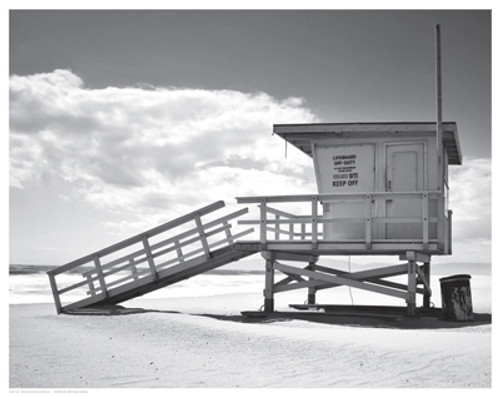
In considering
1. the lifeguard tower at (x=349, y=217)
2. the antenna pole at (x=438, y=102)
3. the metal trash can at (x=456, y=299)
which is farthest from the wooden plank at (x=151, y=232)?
the metal trash can at (x=456, y=299)

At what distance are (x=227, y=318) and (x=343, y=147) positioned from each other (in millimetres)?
4740

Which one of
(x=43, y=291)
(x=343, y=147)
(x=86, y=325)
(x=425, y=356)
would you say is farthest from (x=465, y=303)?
(x=43, y=291)

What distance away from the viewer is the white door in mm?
14859

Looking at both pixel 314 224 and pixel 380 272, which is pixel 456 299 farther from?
pixel 314 224

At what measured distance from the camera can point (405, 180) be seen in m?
14.9

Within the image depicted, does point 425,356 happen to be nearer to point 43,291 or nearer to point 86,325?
point 86,325

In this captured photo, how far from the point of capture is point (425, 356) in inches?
352

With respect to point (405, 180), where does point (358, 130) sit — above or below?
above

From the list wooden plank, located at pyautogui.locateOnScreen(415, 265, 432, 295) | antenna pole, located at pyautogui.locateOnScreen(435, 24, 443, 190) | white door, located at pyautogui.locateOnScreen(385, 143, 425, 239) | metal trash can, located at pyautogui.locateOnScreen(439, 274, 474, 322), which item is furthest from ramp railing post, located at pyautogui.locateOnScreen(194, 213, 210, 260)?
antenna pole, located at pyautogui.locateOnScreen(435, 24, 443, 190)

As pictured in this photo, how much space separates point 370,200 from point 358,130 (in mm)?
1756

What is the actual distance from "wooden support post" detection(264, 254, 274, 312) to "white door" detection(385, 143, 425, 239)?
9.47ft

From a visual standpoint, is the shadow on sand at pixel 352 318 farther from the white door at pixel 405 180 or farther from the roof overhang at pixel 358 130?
the roof overhang at pixel 358 130

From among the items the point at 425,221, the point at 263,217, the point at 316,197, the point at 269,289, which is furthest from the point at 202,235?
the point at 425,221

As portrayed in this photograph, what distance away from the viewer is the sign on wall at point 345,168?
599 inches
